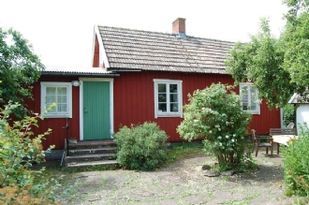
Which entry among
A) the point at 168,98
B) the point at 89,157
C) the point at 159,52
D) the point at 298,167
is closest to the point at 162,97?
the point at 168,98

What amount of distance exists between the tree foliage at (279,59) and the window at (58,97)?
6909mm

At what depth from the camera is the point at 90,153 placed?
12891 millimetres

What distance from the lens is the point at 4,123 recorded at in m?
3.98

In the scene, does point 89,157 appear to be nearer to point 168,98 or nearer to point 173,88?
point 168,98

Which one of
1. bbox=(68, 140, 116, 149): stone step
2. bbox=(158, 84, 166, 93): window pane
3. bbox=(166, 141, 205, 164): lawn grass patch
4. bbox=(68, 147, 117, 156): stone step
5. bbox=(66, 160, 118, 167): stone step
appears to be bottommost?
bbox=(66, 160, 118, 167): stone step

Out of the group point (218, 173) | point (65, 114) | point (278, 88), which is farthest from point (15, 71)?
point (278, 88)

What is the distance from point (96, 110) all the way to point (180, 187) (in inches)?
246

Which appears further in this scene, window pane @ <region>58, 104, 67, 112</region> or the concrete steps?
window pane @ <region>58, 104, 67, 112</region>

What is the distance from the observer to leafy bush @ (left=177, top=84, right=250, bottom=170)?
34.3 ft

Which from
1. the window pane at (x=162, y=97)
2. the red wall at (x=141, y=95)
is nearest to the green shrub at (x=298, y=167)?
the red wall at (x=141, y=95)

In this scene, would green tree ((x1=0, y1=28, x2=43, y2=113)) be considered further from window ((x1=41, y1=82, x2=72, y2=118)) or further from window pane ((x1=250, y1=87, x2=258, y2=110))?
window pane ((x1=250, y1=87, x2=258, y2=110))

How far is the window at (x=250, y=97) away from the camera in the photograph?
696 inches

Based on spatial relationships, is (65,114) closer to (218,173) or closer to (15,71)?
(15,71)

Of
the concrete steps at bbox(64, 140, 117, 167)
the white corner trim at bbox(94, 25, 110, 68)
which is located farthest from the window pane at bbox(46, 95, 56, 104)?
the white corner trim at bbox(94, 25, 110, 68)
